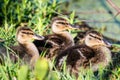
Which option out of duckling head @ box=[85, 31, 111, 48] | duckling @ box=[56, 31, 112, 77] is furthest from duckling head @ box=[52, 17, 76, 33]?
duckling @ box=[56, 31, 112, 77]

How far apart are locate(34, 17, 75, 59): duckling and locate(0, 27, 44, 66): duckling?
0.16 meters

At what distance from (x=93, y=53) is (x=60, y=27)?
1.60 metres

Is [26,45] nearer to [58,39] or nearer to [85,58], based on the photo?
[58,39]

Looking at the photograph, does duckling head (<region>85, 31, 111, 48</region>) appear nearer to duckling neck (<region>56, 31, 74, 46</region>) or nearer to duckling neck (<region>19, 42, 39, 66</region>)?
duckling neck (<region>56, 31, 74, 46</region>)

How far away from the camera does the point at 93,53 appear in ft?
16.4

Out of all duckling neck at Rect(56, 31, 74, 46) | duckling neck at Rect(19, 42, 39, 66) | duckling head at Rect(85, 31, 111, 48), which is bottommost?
duckling neck at Rect(56, 31, 74, 46)

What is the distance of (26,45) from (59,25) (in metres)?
1.19

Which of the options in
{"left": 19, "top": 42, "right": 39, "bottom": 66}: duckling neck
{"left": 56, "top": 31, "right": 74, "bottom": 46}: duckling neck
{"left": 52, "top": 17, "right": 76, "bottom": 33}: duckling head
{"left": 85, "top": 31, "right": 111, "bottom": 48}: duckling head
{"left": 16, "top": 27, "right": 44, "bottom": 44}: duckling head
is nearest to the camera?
{"left": 19, "top": 42, "right": 39, "bottom": 66}: duckling neck

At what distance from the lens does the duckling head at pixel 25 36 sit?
557 centimetres

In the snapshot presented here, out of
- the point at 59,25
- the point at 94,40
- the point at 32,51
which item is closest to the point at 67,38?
the point at 59,25

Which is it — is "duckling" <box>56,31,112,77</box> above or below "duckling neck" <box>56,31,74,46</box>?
above

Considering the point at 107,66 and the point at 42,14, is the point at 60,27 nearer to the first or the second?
the point at 42,14

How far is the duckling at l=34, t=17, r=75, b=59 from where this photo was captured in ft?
18.4

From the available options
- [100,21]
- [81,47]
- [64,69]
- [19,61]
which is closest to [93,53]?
[81,47]
